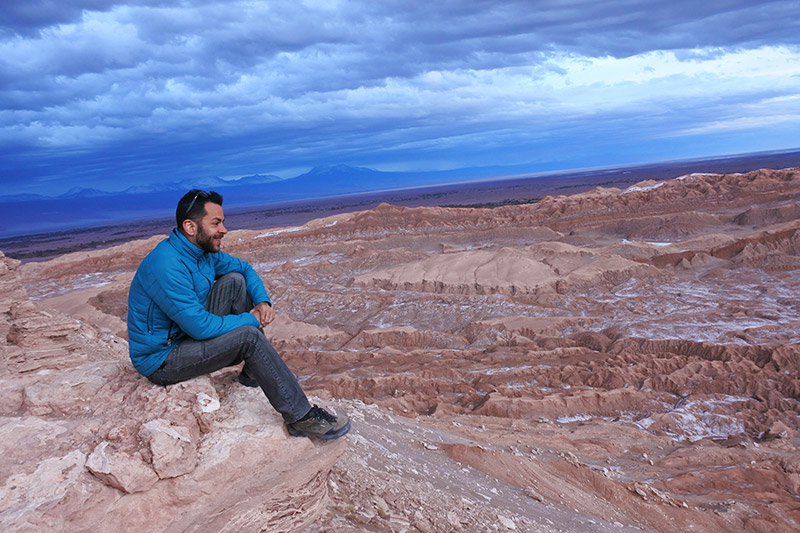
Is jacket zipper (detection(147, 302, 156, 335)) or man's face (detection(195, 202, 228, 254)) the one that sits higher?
man's face (detection(195, 202, 228, 254))

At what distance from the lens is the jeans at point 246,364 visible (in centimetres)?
309

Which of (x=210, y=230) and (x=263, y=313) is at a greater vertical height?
(x=210, y=230)

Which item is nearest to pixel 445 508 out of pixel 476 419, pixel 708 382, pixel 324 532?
pixel 324 532

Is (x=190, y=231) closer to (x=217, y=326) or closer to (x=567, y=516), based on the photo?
(x=217, y=326)

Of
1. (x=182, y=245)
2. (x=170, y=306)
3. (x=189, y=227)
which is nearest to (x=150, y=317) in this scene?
(x=170, y=306)

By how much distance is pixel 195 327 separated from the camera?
9.82ft

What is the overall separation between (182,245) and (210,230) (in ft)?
0.59

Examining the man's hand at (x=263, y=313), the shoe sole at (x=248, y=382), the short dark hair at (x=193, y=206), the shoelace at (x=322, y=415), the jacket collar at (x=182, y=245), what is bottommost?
the shoelace at (x=322, y=415)

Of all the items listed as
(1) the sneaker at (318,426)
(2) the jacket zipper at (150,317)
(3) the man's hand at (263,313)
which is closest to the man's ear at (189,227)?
(2) the jacket zipper at (150,317)

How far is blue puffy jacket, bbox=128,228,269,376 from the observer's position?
2.99m

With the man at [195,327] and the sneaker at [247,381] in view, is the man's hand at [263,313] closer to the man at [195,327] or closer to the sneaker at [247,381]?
the man at [195,327]

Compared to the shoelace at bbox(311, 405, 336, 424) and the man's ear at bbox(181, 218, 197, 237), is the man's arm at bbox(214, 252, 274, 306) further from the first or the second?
the shoelace at bbox(311, 405, 336, 424)

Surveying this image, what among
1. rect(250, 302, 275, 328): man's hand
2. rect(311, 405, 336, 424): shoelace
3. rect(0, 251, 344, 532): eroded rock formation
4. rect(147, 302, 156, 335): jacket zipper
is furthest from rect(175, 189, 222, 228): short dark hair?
rect(311, 405, 336, 424): shoelace

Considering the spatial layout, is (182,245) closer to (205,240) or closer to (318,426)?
(205,240)
